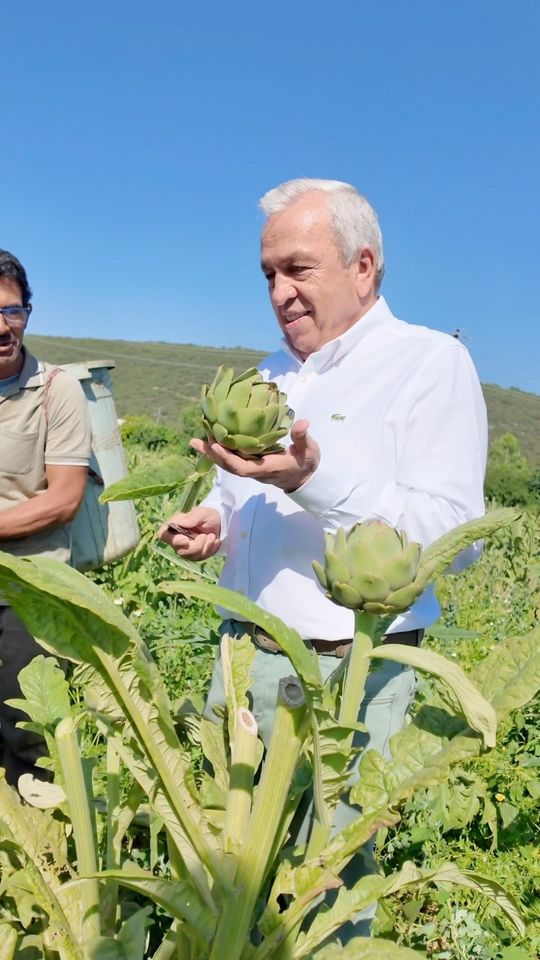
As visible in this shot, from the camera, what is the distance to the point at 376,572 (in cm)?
83

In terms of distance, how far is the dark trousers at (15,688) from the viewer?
1.95 meters

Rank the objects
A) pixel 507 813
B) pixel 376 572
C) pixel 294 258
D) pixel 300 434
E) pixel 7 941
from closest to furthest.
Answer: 1. pixel 376 572
2. pixel 7 941
3. pixel 300 434
4. pixel 294 258
5. pixel 507 813

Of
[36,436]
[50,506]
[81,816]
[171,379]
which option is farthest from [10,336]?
[171,379]

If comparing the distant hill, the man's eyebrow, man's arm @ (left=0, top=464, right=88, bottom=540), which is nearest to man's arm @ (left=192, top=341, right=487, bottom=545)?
the man's eyebrow

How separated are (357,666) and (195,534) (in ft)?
1.85

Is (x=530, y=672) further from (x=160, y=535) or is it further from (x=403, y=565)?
(x=160, y=535)

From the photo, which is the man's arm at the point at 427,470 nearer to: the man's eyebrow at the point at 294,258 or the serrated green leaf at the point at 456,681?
the man's eyebrow at the point at 294,258

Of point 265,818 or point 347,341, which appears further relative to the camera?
point 347,341

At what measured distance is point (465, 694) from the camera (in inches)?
29.3

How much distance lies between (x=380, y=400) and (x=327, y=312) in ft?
0.56

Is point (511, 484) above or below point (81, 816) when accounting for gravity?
below

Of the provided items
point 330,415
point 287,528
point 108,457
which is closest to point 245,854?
point 287,528

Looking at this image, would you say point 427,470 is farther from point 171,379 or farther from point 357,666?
point 171,379

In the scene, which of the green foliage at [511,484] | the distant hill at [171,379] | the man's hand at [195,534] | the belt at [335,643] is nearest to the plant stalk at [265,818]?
the belt at [335,643]
